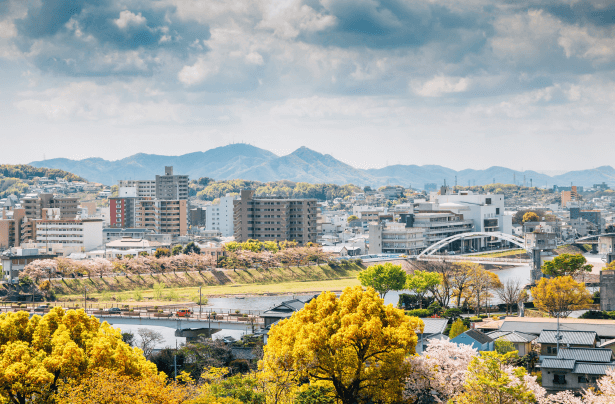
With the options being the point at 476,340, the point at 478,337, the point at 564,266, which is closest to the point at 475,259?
the point at 564,266

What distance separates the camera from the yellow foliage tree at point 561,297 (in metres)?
39.0

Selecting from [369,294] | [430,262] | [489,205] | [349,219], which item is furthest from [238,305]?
[349,219]

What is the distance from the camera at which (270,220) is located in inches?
3260

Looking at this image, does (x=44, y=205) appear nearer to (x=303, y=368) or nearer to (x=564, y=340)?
(x=564, y=340)

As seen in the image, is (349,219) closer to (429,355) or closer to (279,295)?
(279,295)

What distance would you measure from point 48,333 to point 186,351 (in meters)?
11.4

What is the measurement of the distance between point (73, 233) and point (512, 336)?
2399 inches

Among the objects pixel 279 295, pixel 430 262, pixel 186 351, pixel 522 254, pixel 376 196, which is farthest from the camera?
pixel 376 196

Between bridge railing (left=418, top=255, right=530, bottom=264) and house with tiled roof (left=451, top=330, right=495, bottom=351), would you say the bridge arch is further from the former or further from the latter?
house with tiled roof (left=451, top=330, right=495, bottom=351)

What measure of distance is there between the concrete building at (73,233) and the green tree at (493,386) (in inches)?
2582

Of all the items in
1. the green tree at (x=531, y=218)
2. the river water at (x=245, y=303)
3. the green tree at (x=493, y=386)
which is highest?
the green tree at (x=531, y=218)

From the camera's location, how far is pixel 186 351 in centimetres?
2867

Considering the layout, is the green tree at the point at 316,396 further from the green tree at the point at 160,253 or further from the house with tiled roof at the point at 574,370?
the green tree at the point at 160,253

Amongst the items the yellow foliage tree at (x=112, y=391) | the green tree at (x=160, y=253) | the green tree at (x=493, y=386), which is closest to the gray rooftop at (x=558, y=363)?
the green tree at (x=493, y=386)
